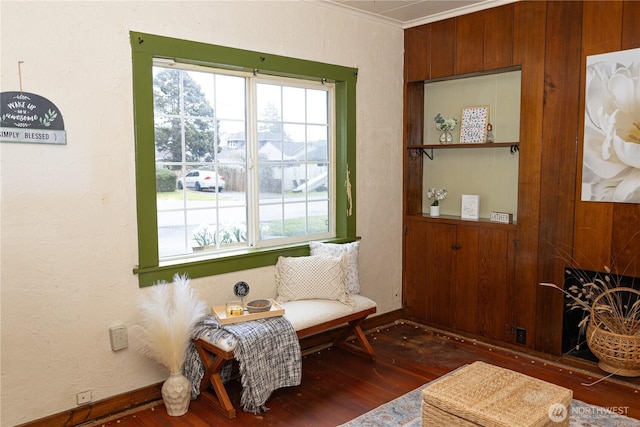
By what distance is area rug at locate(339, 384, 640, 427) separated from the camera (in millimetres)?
2787

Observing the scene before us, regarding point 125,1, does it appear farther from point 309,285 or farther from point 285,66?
point 309,285

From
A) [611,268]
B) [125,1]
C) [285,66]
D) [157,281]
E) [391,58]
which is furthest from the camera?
[391,58]

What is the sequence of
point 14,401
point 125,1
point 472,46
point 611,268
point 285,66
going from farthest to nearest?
point 472,46 < point 285,66 < point 611,268 < point 125,1 < point 14,401

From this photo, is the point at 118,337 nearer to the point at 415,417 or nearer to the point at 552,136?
the point at 415,417

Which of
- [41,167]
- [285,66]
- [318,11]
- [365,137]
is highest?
[318,11]

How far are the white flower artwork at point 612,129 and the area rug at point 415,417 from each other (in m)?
1.32

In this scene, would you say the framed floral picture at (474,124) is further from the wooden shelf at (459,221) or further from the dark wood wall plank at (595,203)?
the dark wood wall plank at (595,203)

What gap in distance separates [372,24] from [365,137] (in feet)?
3.04

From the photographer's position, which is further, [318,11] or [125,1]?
[318,11]

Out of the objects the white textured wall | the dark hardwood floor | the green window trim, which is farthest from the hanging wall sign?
the dark hardwood floor

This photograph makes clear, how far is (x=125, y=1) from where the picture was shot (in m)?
2.84

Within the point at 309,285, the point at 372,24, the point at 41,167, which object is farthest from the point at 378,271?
the point at 41,167

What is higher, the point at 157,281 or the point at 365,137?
the point at 365,137

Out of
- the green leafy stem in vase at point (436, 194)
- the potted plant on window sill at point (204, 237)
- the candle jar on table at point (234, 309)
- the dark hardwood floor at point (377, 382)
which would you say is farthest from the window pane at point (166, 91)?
the green leafy stem in vase at point (436, 194)
